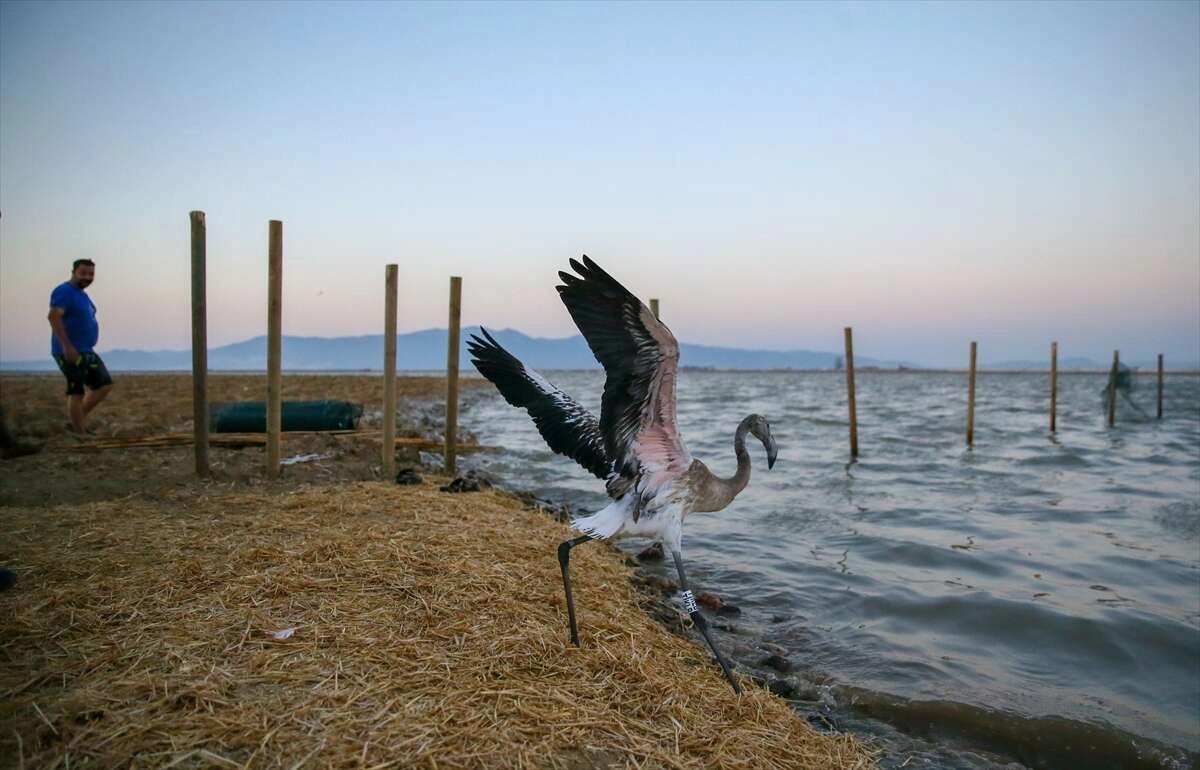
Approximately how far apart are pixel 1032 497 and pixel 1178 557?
12.0 feet

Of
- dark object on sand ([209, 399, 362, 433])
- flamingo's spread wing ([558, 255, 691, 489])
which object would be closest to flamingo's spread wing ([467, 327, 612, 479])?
flamingo's spread wing ([558, 255, 691, 489])

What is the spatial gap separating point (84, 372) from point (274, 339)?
3.02m

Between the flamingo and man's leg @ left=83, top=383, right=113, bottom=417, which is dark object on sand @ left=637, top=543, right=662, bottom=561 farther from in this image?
man's leg @ left=83, top=383, right=113, bottom=417

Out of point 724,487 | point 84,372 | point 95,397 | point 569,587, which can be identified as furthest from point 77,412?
point 724,487

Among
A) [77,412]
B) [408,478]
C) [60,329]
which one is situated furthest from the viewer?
[77,412]

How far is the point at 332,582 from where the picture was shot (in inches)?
186

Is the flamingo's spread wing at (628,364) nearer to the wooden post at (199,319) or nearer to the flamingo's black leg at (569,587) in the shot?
the flamingo's black leg at (569,587)

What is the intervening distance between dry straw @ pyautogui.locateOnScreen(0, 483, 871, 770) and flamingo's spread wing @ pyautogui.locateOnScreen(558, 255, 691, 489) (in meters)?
1.32

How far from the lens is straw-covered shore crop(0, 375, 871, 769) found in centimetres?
291

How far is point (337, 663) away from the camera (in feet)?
11.7

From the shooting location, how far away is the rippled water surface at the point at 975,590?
5.00 m

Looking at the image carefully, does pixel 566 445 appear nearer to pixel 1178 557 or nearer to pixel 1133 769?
pixel 1133 769

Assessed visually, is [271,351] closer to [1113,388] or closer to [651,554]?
[651,554]

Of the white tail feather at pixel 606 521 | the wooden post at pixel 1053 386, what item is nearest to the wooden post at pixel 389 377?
the white tail feather at pixel 606 521
